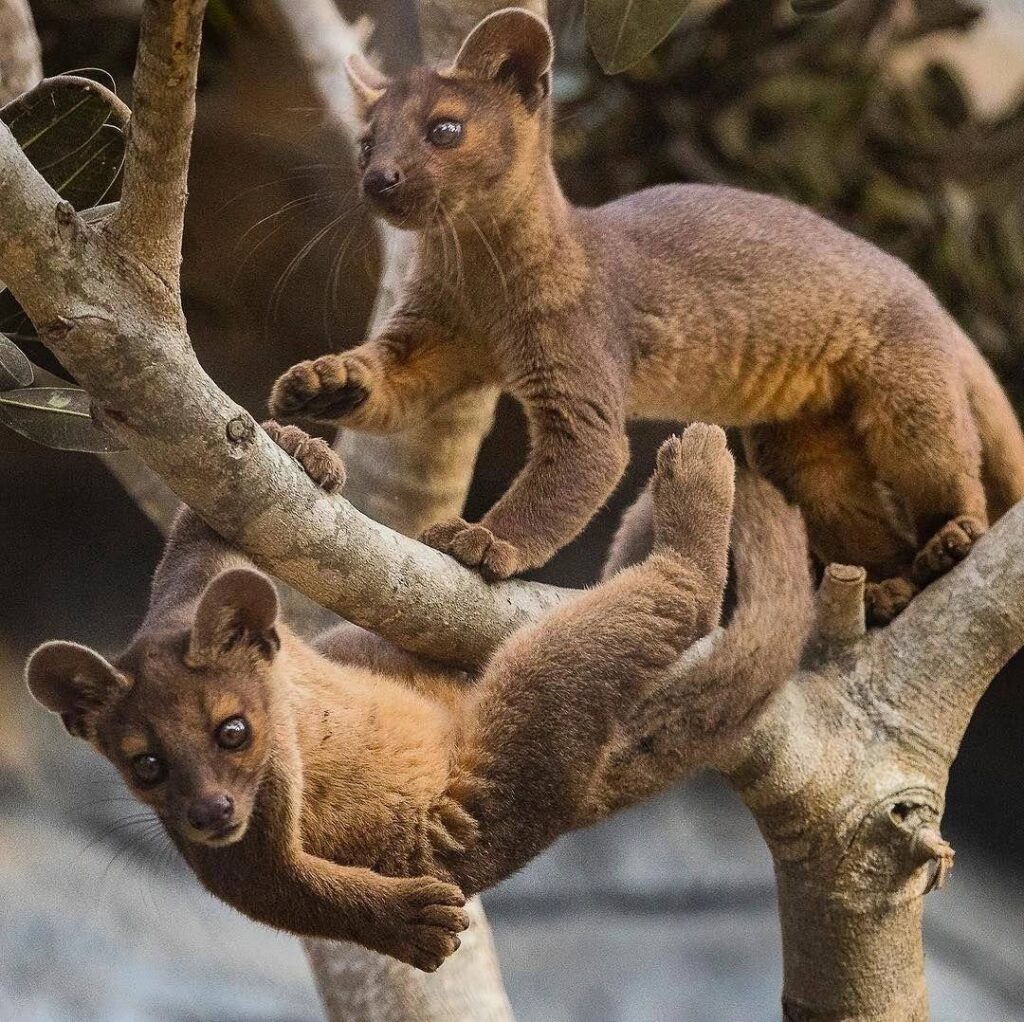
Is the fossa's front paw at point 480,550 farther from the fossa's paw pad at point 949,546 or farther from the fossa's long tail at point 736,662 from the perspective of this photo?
the fossa's paw pad at point 949,546

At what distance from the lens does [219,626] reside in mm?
1178

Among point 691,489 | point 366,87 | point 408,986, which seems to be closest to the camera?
point 691,489

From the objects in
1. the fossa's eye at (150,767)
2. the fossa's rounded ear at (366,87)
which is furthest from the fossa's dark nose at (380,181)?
the fossa's eye at (150,767)

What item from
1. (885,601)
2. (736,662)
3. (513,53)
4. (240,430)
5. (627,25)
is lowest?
(885,601)

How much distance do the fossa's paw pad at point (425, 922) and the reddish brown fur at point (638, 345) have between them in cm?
49

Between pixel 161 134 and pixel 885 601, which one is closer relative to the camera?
pixel 161 134

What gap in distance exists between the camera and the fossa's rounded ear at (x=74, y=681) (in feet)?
3.71

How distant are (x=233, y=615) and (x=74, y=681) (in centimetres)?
14

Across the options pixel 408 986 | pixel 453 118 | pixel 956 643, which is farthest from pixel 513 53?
pixel 408 986

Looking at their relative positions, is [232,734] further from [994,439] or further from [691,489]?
[994,439]

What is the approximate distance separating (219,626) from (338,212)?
81cm

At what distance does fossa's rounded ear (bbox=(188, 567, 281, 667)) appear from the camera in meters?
1.15

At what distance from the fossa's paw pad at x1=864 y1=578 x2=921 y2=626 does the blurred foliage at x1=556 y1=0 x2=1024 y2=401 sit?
4.15 feet

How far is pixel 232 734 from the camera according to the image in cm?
117
